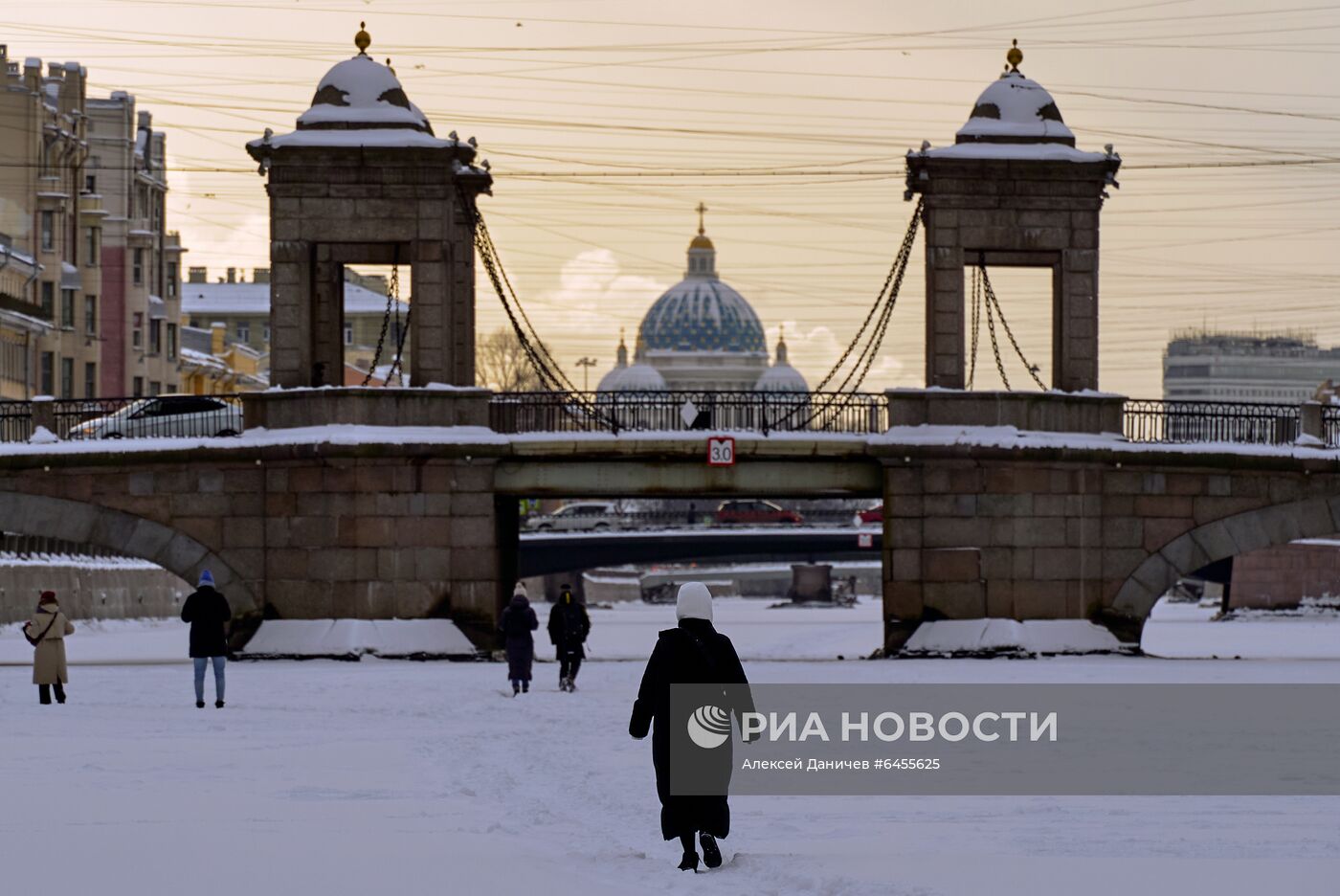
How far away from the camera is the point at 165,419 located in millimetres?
48969

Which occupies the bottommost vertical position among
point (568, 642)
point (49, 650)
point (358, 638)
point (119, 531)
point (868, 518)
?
point (868, 518)

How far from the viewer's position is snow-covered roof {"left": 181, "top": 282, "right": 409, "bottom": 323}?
481 ft

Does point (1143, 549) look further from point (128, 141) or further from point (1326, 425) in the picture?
point (128, 141)

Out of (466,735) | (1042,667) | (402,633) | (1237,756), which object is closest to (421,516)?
(402,633)

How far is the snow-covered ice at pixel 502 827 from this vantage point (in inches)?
578

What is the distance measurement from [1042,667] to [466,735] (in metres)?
16.6

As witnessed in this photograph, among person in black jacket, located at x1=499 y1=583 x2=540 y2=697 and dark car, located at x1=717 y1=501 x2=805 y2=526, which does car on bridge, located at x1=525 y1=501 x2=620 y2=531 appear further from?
person in black jacket, located at x1=499 y1=583 x2=540 y2=697

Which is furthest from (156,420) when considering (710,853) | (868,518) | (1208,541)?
(868,518)

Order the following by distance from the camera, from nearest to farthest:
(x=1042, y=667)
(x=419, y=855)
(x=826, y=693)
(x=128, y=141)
→ 1. (x=419, y=855)
2. (x=826, y=693)
3. (x=1042, y=667)
4. (x=128, y=141)

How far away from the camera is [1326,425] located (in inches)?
1825

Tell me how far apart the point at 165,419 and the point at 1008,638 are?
52.6 ft

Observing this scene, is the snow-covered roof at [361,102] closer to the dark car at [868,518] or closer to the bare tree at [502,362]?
the dark car at [868,518]

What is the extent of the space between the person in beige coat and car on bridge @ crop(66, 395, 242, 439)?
52.6 ft

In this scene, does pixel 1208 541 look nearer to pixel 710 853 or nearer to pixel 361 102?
pixel 361 102
